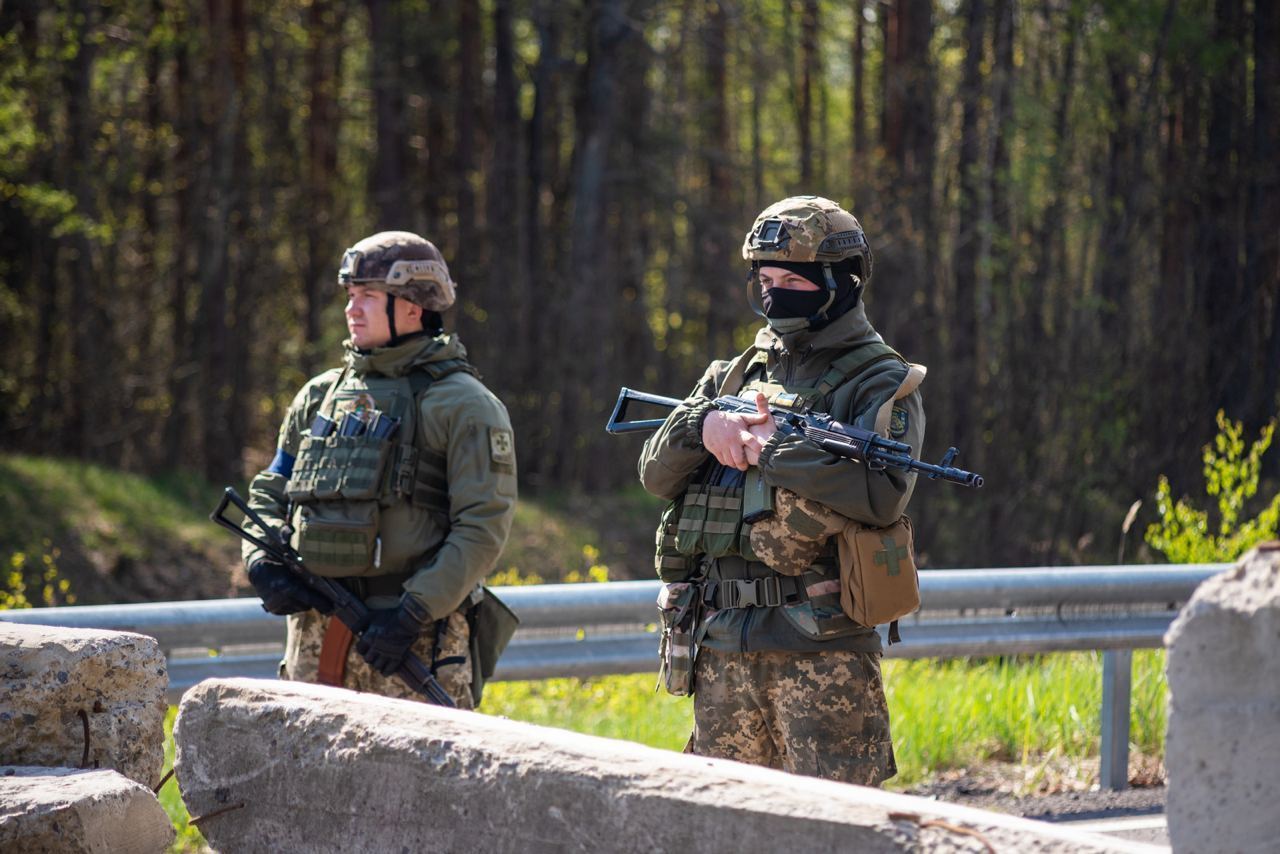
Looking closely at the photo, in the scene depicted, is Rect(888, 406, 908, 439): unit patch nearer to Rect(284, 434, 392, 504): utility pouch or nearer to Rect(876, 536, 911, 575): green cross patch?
Rect(876, 536, 911, 575): green cross patch

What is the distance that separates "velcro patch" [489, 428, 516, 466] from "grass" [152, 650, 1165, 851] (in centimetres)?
177

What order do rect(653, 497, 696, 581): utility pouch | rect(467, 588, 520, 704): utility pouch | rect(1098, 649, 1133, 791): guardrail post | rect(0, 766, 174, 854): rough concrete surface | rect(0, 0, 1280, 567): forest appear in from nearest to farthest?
rect(0, 766, 174, 854): rough concrete surface, rect(653, 497, 696, 581): utility pouch, rect(467, 588, 520, 704): utility pouch, rect(1098, 649, 1133, 791): guardrail post, rect(0, 0, 1280, 567): forest

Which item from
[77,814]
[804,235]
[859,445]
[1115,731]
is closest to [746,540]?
[859,445]

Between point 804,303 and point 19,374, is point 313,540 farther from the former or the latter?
point 19,374

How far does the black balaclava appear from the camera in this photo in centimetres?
374

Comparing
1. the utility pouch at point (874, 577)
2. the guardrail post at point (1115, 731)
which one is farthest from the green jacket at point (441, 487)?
the guardrail post at point (1115, 731)

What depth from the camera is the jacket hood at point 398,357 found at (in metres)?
4.43

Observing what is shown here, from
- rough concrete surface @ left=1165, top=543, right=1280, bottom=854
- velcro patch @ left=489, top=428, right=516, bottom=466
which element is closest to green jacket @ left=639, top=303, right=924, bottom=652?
velcro patch @ left=489, top=428, right=516, bottom=466

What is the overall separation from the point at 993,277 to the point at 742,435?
10158 millimetres

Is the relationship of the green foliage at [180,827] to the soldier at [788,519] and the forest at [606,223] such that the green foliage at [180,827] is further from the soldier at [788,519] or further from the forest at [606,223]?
the forest at [606,223]

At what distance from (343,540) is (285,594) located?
24 cm

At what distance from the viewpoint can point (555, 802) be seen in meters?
2.87

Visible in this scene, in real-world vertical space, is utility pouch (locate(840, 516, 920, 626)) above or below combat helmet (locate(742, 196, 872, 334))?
below

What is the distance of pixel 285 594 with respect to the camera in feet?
14.3
